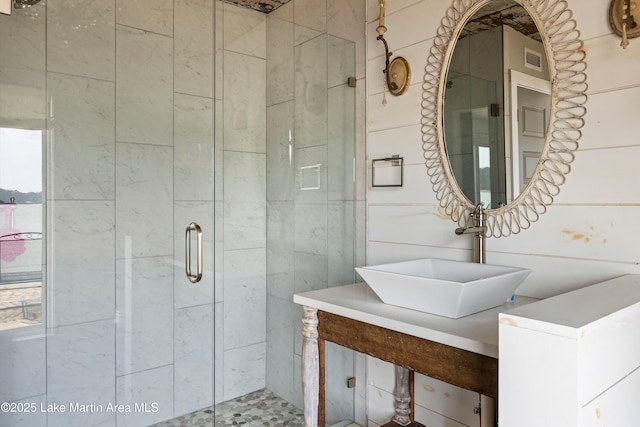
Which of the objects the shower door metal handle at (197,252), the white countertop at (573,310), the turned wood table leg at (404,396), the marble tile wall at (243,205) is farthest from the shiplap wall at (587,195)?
the shower door metal handle at (197,252)

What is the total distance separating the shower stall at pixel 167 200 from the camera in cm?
189

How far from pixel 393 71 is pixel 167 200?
4.03ft

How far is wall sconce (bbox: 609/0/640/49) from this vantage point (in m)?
1.30

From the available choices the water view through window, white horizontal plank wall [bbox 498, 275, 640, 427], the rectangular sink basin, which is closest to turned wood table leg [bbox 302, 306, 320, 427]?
the rectangular sink basin

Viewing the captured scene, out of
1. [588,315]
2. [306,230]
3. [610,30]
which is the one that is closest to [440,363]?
[588,315]

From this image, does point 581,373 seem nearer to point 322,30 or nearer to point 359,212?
point 359,212

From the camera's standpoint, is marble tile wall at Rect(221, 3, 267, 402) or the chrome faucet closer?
the chrome faucet

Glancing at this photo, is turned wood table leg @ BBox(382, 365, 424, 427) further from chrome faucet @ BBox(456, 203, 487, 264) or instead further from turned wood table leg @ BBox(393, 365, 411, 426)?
chrome faucet @ BBox(456, 203, 487, 264)

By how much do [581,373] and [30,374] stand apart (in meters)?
2.07

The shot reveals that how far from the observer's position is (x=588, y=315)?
0.84 meters

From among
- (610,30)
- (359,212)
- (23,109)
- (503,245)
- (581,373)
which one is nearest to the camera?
(581,373)

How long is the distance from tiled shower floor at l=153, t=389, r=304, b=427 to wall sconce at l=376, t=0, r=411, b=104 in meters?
1.67

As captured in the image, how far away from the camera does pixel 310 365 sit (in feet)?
5.38

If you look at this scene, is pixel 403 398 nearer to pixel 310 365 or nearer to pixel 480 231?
pixel 310 365
